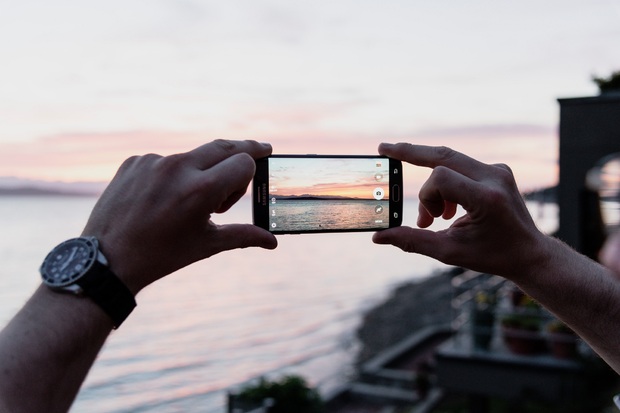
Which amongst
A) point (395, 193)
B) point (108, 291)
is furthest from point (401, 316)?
point (108, 291)

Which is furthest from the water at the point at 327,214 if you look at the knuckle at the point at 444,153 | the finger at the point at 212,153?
the finger at the point at 212,153

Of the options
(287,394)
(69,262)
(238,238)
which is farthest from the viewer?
(287,394)

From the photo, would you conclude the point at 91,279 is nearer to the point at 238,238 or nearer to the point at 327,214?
the point at 238,238

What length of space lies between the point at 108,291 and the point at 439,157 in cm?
68

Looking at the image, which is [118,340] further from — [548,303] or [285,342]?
[548,303]

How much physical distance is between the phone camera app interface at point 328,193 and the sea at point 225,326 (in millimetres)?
124

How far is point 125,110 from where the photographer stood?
46.6 metres

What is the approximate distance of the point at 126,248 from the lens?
2.89ft

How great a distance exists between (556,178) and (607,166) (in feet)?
21.6

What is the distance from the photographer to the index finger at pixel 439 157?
120cm

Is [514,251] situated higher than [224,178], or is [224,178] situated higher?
[224,178]

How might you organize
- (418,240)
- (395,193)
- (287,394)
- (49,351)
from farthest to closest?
(287,394) < (395,193) < (418,240) < (49,351)

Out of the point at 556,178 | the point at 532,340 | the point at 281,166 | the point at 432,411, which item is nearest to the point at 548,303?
the point at 281,166

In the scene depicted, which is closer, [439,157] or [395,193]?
[439,157]
